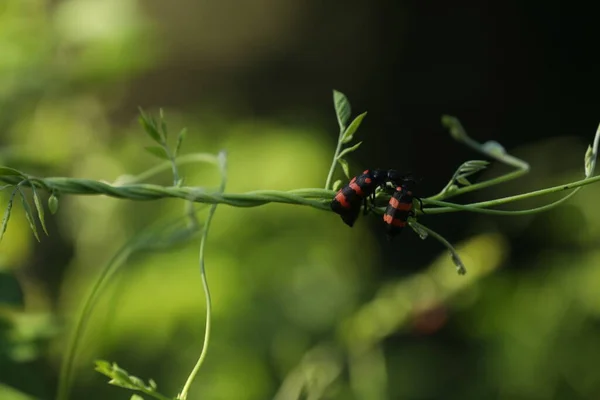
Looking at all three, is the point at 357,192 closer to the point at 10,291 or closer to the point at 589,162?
Result: the point at 589,162

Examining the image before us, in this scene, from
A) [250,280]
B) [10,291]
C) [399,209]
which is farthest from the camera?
[250,280]

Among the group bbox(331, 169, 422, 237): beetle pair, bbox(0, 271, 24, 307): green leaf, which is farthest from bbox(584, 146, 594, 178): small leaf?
bbox(0, 271, 24, 307): green leaf

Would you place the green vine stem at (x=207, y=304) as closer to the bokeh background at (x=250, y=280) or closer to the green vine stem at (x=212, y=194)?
the green vine stem at (x=212, y=194)

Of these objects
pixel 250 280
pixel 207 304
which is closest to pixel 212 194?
pixel 207 304

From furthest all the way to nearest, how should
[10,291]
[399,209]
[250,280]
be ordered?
1. [250,280]
2. [10,291]
3. [399,209]

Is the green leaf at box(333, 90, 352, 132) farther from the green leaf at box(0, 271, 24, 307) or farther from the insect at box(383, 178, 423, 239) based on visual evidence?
the green leaf at box(0, 271, 24, 307)

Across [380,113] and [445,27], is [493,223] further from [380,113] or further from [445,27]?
[445,27]

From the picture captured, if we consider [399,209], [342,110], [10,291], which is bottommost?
[10,291]

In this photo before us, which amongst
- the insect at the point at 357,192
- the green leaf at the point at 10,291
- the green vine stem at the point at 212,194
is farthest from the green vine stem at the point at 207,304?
the green leaf at the point at 10,291
